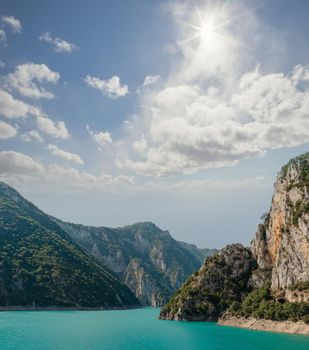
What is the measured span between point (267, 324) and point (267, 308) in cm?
603

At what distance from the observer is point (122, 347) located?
291 feet

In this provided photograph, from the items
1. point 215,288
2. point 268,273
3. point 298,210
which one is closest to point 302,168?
point 298,210

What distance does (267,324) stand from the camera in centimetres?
13188

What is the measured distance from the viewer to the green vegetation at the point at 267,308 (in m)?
124

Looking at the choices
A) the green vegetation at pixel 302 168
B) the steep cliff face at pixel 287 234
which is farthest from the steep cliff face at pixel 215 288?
the green vegetation at pixel 302 168

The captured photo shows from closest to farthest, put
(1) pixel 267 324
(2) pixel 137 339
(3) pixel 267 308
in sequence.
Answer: (2) pixel 137 339, (1) pixel 267 324, (3) pixel 267 308

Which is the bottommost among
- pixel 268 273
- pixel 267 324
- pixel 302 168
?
pixel 267 324

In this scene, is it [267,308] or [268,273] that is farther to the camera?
[268,273]

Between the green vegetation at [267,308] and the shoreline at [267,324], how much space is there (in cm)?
130

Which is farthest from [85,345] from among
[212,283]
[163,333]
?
[212,283]

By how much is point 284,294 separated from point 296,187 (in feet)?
123

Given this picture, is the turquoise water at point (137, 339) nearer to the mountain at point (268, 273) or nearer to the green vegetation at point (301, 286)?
the green vegetation at point (301, 286)

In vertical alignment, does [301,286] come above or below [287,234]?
below

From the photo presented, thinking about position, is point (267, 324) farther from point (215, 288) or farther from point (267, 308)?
point (215, 288)
